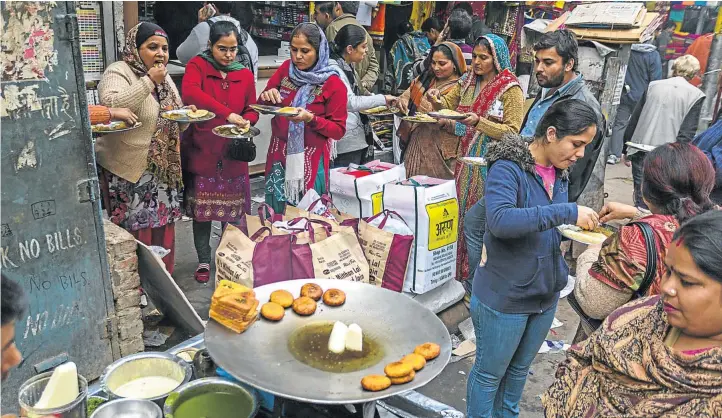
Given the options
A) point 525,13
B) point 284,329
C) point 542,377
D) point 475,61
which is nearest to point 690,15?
point 525,13

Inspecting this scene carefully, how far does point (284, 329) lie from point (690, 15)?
1542cm

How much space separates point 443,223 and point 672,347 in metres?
2.71

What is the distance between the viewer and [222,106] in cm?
430

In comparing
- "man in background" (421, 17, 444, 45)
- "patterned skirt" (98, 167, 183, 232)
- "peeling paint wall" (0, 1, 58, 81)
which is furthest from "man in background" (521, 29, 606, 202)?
"man in background" (421, 17, 444, 45)

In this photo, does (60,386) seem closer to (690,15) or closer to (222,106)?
(222,106)

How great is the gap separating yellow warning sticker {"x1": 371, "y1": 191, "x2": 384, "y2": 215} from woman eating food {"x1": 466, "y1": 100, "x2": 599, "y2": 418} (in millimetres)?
1522

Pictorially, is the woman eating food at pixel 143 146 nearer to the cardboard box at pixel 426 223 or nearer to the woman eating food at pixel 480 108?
the cardboard box at pixel 426 223

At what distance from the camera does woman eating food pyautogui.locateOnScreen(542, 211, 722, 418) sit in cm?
143

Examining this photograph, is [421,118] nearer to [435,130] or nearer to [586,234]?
[435,130]

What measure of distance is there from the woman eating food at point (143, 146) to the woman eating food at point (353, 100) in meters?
1.38

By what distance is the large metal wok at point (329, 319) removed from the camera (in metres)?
1.85

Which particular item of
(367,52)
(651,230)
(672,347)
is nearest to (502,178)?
(651,230)

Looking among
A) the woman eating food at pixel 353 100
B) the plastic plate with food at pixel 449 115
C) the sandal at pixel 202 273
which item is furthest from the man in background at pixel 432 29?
the sandal at pixel 202 273

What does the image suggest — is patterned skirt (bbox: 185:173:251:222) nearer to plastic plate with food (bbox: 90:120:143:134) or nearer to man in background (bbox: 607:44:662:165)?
plastic plate with food (bbox: 90:120:143:134)
